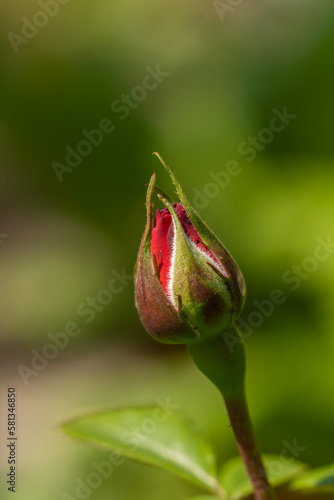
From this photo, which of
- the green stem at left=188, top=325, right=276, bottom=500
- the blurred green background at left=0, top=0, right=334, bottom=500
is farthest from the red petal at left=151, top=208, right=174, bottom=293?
the blurred green background at left=0, top=0, right=334, bottom=500

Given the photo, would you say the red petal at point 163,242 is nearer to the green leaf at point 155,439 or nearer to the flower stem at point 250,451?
the flower stem at point 250,451

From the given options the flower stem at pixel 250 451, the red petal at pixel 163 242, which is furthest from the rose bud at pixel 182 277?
the flower stem at pixel 250 451

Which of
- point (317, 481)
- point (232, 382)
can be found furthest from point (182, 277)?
point (317, 481)

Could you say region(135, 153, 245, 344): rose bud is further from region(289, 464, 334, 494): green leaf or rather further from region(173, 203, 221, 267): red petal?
region(289, 464, 334, 494): green leaf

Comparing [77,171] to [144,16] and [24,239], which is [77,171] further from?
[144,16]

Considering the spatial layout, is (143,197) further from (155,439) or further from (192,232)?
(192,232)
